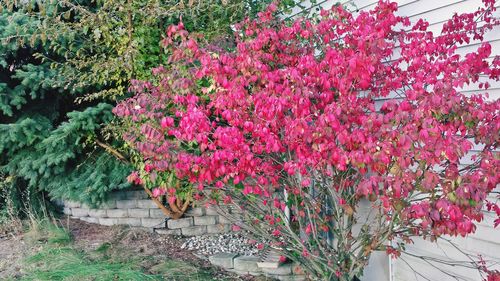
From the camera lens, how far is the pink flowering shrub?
2229mm

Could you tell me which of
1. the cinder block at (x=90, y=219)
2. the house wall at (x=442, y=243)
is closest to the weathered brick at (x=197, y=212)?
the cinder block at (x=90, y=219)

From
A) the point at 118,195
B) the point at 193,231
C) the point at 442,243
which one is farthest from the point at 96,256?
the point at 442,243

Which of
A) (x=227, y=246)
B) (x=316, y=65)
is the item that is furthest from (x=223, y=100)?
(x=227, y=246)

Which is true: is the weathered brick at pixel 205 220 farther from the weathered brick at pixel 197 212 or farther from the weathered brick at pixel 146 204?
the weathered brick at pixel 146 204

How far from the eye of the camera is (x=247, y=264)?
437cm

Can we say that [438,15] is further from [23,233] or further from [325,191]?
[23,233]

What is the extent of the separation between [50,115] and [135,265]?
2.45 m

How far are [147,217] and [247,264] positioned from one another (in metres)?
1.65

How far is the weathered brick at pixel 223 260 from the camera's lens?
447 cm

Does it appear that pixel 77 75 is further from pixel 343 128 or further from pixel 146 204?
pixel 343 128

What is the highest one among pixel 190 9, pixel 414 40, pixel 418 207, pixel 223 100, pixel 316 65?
pixel 190 9

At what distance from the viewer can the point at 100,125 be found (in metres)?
5.07

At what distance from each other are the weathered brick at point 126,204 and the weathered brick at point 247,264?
173 cm

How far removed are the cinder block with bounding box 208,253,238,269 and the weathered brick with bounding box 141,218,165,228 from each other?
103cm
